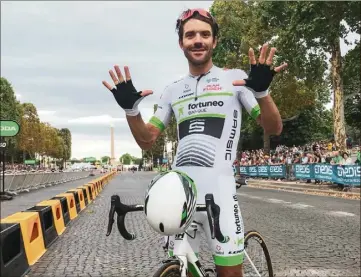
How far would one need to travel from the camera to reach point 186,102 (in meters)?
3.09

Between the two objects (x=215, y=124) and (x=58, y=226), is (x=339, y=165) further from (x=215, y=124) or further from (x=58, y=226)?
(x=215, y=124)

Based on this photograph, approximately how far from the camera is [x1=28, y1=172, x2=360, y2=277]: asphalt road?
21.0 ft

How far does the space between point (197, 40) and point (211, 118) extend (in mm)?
463

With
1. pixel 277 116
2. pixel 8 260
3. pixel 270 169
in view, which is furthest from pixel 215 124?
pixel 270 169

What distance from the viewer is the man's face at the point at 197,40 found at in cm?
291

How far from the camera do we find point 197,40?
2904mm

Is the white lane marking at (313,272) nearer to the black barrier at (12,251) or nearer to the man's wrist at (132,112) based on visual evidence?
the black barrier at (12,251)

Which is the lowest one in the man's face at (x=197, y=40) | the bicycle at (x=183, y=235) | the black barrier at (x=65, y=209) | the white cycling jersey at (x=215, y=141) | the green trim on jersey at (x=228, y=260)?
the black barrier at (x=65, y=209)

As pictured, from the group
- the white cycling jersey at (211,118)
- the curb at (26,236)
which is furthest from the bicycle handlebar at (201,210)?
the curb at (26,236)

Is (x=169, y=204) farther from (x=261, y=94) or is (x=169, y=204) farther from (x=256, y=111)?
(x=256, y=111)

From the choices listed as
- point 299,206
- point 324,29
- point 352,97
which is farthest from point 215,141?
point 352,97

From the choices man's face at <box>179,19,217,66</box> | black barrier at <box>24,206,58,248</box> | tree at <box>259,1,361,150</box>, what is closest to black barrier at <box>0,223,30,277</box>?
black barrier at <box>24,206,58,248</box>

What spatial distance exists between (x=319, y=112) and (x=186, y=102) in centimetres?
6393

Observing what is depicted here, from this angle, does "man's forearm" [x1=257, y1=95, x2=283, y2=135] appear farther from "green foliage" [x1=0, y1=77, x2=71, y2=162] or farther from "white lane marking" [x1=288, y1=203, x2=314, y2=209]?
"green foliage" [x1=0, y1=77, x2=71, y2=162]
